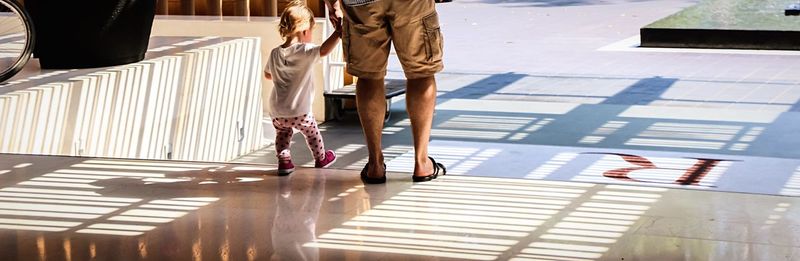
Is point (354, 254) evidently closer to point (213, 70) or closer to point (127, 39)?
point (127, 39)

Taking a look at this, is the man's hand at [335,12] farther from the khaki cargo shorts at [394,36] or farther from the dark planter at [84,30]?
the dark planter at [84,30]

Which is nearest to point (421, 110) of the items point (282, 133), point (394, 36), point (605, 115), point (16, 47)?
point (394, 36)

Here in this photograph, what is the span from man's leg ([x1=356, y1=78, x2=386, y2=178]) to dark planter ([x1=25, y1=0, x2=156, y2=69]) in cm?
229

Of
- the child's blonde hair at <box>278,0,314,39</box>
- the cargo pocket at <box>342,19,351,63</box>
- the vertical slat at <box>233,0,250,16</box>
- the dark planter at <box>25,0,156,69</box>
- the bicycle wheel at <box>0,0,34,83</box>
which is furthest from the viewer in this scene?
the vertical slat at <box>233,0,250,16</box>

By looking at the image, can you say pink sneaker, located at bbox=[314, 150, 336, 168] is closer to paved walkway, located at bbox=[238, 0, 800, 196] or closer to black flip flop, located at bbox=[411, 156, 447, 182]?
black flip flop, located at bbox=[411, 156, 447, 182]

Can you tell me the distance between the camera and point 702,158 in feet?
25.6

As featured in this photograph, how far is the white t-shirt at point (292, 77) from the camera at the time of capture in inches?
193

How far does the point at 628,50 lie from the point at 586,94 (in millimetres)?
3238

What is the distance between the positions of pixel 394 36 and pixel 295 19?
658mm

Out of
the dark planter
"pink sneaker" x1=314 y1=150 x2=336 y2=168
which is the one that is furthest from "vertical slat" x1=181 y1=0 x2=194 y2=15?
"pink sneaker" x1=314 y1=150 x2=336 y2=168

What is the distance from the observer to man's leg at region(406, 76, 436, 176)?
4.38 meters

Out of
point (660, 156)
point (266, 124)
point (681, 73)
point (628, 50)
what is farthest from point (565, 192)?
point (628, 50)

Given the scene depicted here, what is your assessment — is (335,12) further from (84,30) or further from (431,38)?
(84,30)

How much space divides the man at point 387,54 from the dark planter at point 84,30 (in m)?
2.21
